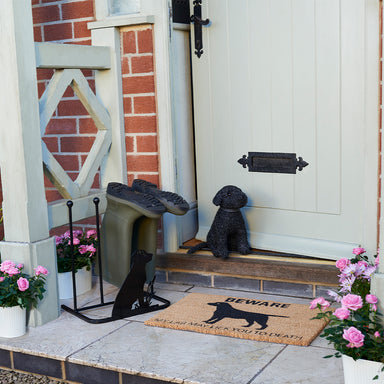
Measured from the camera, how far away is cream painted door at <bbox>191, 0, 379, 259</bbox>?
9.61ft

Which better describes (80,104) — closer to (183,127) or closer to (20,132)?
(183,127)

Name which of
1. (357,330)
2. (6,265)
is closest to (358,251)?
(357,330)

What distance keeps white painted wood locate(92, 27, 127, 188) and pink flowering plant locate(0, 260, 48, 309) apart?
795mm

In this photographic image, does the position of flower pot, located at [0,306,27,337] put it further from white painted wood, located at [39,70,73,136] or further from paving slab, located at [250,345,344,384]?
paving slab, located at [250,345,344,384]

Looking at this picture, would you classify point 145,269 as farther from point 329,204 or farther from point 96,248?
point 329,204

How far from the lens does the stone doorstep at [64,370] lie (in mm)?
2387

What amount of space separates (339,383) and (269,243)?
1.20m

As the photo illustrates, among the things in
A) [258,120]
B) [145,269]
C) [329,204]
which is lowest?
[145,269]

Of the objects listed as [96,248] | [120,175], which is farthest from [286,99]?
[96,248]

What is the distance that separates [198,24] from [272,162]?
84cm

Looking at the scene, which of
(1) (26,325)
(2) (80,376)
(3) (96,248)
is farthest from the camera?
(3) (96,248)

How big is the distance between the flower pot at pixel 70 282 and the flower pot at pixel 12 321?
0.43m

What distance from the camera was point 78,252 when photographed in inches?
128

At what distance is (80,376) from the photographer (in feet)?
8.19
